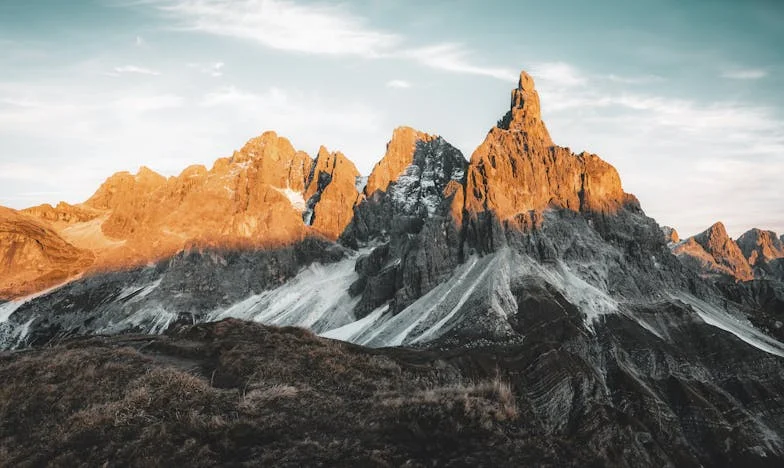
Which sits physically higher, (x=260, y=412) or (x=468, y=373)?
(x=260, y=412)

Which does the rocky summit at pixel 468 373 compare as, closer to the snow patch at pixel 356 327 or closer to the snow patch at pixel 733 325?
the snow patch at pixel 733 325

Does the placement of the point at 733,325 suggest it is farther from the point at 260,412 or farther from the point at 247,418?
the point at 247,418

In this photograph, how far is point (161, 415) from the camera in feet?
49.5

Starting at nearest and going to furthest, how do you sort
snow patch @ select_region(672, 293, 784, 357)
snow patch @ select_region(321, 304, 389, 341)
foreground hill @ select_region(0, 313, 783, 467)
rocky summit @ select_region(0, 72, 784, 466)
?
foreground hill @ select_region(0, 313, 783, 467), rocky summit @ select_region(0, 72, 784, 466), snow patch @ select_region(672, 293, 784, 357), snow patch @ select_region(321, 304, 389, 341)

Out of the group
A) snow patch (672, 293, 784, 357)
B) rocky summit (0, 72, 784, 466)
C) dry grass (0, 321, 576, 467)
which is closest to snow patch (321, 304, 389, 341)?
rocky summit (0, 72, 784, 466)

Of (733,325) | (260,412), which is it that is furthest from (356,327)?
(260,412)

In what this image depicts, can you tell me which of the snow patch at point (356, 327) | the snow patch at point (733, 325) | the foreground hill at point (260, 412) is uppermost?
the foreground hill at point (260, 412)

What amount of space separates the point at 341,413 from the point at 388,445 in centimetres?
308

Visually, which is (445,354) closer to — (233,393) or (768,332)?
(233,393)

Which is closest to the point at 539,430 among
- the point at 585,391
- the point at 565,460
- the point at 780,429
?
the point at 565,460

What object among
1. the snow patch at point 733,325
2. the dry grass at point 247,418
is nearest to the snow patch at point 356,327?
the snow patch at point 733,325

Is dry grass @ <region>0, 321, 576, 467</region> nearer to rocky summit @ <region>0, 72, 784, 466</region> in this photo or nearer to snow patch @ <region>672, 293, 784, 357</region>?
rocky summit @ <region>0, 72, 784, 466</region>

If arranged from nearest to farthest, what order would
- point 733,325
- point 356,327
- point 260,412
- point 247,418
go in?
point 247,418
point 260,412
point 733,325
point 356,327

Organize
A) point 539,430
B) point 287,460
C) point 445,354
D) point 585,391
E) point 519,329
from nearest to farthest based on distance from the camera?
1. point 287,460
2. point 539,430
3. point 585,391
4. point 445,354
5. point 519,329
